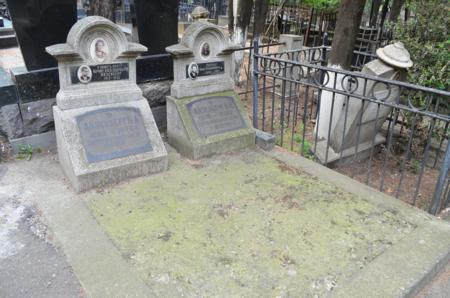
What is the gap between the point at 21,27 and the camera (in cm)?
403

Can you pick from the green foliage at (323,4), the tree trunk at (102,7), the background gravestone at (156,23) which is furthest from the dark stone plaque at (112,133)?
the green foliage at (323,4)

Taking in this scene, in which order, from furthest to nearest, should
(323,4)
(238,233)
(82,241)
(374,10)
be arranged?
(323,4) → (374,10) → (238,233) → (82,241)

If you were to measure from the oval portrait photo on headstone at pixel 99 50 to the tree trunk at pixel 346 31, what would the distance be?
3489 mm

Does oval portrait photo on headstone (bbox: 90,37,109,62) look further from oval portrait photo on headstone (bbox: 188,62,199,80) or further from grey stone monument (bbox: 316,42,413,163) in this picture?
grey stone monument (bbox: 316,42,413,163)

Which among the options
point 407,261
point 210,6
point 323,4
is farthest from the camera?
point 210,6

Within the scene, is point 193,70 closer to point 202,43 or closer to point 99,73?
point 202,43

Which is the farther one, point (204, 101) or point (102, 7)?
point (102, 7)

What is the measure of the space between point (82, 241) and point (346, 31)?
15.2ft

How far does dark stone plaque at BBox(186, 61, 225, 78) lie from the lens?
425 centimetres

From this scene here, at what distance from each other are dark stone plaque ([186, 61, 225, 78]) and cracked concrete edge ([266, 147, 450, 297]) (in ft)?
6.97

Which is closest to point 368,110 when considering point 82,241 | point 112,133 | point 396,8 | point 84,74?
point 112,133

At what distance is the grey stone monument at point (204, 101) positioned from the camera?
4.07 m

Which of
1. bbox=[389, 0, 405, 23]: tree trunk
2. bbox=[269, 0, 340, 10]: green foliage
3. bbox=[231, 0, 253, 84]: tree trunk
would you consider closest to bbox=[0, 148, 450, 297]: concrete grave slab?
bbox=[231, 0, 253, 84]: tree trunk

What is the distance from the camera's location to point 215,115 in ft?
14.0
